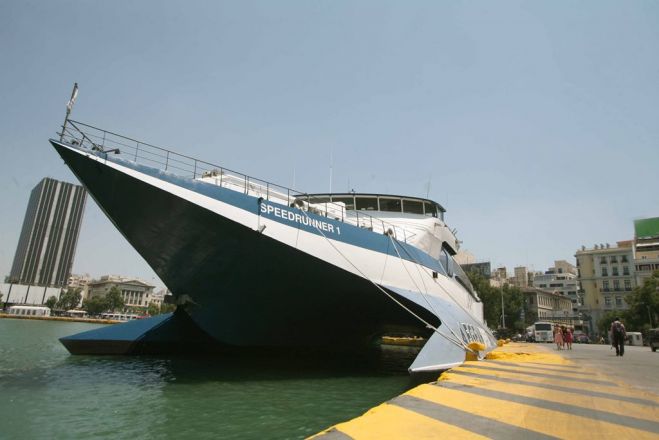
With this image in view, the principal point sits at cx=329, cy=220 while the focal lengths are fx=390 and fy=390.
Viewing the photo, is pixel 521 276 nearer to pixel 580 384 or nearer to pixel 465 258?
pixel 465 258

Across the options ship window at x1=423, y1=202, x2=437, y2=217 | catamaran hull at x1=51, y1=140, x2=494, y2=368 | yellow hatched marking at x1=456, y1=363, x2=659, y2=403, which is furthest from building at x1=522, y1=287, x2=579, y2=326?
yellow hatched marking at x1=456, y1=363, x2=659, y2=403

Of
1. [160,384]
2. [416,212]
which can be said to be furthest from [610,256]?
[160,384]

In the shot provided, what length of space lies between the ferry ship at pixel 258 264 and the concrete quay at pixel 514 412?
147 inches

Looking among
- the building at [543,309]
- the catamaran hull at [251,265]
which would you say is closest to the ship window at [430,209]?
the catamaran hull at [251,265]

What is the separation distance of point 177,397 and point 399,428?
5839 mm

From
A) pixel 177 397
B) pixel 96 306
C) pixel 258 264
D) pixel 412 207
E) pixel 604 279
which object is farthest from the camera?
pixel 96 306

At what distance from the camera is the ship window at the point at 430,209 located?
17.3 m

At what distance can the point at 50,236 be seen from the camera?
136m

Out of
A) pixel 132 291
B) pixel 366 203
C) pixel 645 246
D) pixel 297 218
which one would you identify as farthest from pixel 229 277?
pixel 132 291

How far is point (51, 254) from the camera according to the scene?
451ft

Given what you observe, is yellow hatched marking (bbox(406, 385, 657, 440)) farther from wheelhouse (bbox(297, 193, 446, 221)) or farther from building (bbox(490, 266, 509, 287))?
building (bbox(490, 266, 509, 287))

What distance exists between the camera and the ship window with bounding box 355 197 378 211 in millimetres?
16391

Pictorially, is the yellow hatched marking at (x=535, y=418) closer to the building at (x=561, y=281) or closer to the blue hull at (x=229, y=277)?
the blue hull at (x=229, y=277)

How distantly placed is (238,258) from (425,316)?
266 inches
